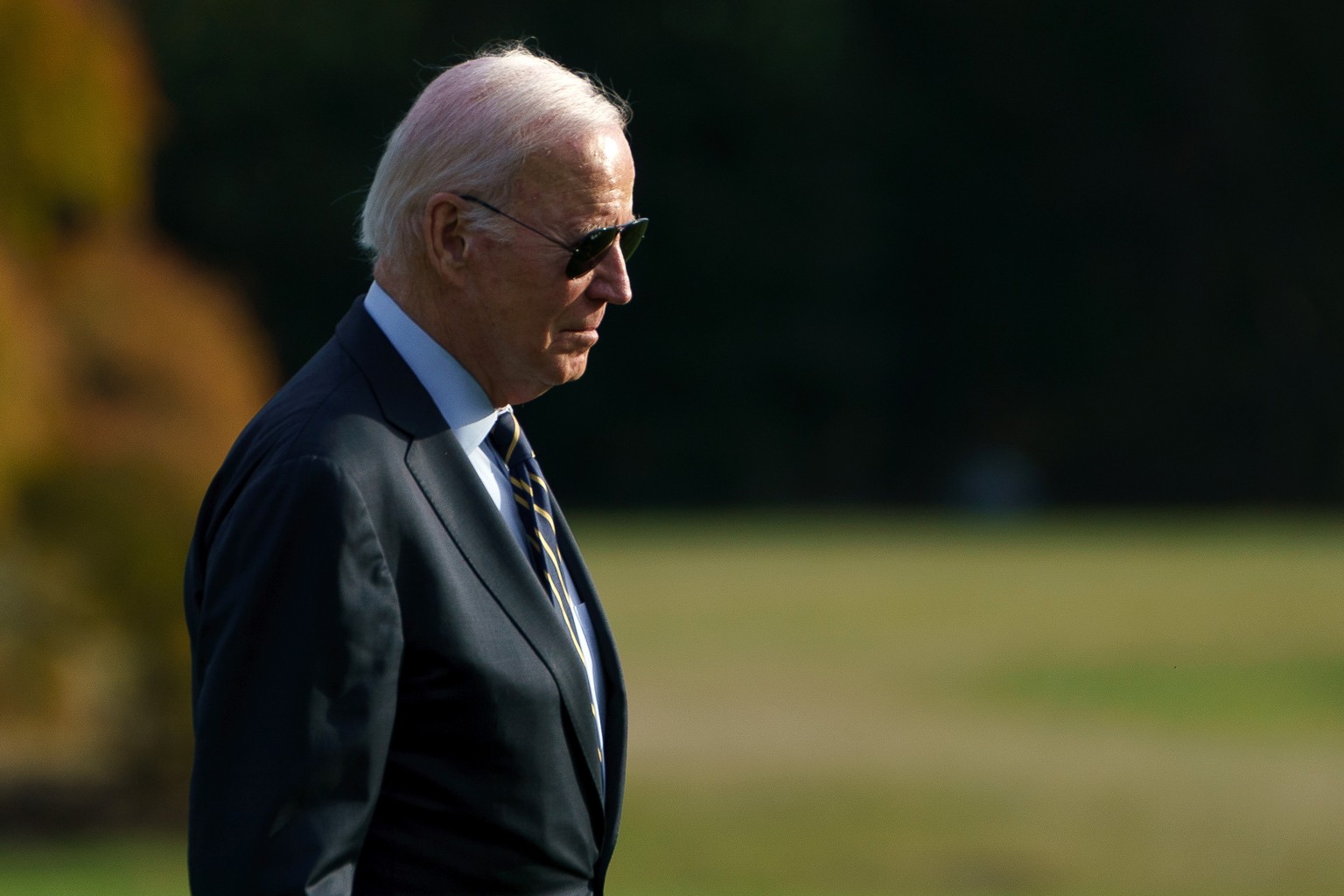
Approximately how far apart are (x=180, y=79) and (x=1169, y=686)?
942 inches

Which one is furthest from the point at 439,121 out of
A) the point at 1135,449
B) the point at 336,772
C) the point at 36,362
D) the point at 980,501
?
the point at 1135,449

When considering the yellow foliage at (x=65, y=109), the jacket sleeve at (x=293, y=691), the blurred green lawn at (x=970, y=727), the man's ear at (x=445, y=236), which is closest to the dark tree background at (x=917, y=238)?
the blurred green lawn at (x=970, y=727)

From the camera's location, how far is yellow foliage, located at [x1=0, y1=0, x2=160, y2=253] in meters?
8.88

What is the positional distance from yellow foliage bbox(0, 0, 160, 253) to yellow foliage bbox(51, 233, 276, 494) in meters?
0.37

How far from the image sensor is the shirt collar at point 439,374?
86.9 inches

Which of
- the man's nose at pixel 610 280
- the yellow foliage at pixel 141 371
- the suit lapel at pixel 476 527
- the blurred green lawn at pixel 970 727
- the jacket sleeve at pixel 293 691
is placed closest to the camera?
the jacket sleeve at pixel 293 691

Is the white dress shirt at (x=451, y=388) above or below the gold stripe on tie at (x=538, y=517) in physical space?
above

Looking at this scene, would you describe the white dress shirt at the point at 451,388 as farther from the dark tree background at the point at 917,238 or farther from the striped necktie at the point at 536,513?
the dark tree background at the point at 917,238

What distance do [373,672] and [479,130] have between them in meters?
0.64

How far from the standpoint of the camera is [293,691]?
1899 mm

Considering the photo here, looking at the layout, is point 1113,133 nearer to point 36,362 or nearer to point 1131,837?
point 1131,837

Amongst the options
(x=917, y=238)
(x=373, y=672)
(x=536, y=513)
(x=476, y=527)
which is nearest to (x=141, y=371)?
(x=536, y=513)

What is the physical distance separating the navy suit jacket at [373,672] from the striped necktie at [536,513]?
0.36ft

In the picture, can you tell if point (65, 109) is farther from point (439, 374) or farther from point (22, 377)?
point (439, 374)
